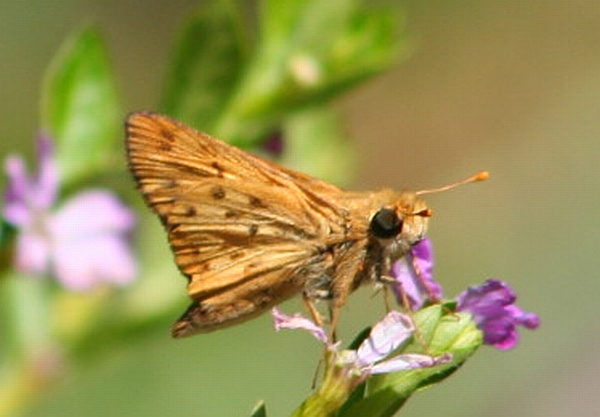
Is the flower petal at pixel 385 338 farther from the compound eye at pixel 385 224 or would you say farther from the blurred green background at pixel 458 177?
the blurred green background at pixel 458 177

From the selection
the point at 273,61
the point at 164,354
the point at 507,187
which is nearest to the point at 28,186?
the point at 273,61

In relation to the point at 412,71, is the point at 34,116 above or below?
below

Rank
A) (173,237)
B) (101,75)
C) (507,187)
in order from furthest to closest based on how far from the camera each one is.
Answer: (507,187) < (101,75) < (173,237)

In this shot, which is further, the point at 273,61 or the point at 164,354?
the point at 164,354

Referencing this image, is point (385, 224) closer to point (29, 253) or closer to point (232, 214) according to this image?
point (232, 214)

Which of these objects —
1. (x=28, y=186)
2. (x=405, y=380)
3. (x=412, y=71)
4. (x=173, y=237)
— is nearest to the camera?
(x=405, y=380)

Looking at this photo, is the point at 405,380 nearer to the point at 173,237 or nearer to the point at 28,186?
the point at 173,237
